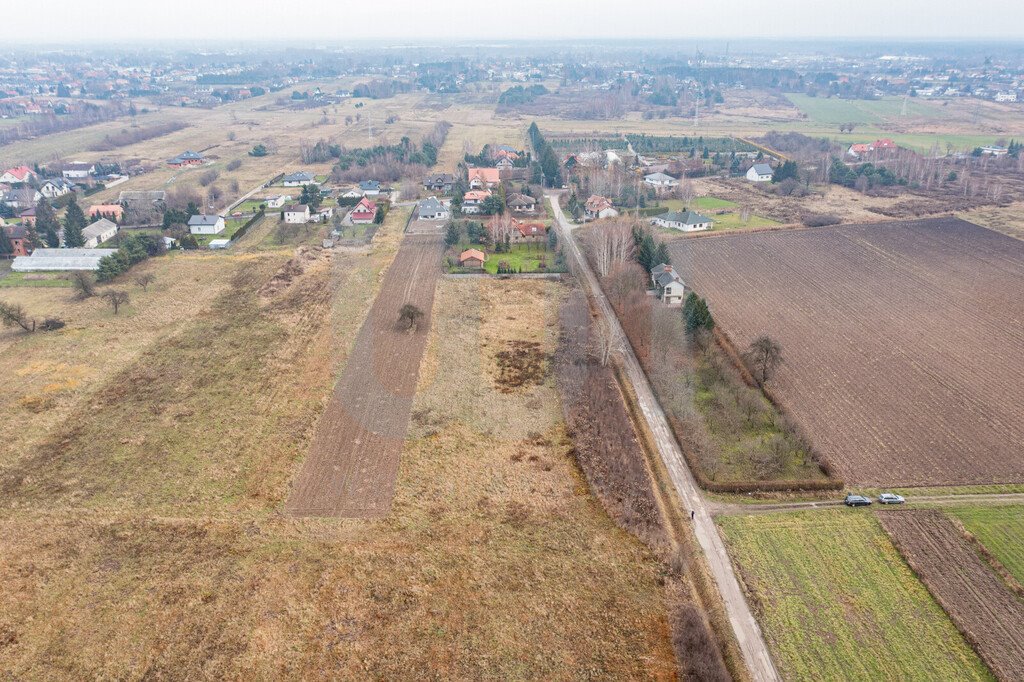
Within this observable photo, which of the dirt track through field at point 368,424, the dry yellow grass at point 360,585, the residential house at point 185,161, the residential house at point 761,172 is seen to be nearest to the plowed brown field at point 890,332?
the dry yellow grass at point 360,585

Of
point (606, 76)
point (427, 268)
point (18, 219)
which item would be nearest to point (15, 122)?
point (18, 219)

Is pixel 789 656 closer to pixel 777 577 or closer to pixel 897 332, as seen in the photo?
pixel 777 577

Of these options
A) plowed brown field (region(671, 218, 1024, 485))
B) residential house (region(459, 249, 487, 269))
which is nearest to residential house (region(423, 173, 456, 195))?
residential house (region(459, 249, 487, 269))

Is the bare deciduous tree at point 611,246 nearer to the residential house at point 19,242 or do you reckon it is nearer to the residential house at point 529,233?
the residential house at point 529,233

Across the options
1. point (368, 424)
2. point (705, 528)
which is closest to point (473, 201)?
point (368, 424)

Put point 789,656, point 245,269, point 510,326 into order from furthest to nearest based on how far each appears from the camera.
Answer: point 245,269
point 510,326
point 789,656
